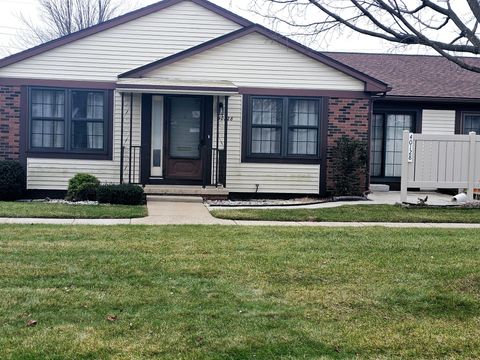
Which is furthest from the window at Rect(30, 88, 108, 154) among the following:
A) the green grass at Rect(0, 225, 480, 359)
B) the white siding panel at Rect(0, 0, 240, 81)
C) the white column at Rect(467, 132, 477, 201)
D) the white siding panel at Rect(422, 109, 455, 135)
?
the white siding panel at Rect(422, 109, 455, 135)

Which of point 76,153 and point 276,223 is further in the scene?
point 76,153

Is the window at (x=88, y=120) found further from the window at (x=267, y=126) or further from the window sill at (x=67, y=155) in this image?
the window at (x=267, y=126)

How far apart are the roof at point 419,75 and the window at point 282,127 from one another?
11.4ft

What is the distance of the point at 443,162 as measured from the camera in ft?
41.8

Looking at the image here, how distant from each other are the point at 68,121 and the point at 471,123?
11835mm

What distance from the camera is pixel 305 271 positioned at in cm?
632

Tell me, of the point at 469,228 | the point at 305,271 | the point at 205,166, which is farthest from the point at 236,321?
the point at 205,166

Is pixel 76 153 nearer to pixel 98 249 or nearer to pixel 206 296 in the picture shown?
pixel 98 249

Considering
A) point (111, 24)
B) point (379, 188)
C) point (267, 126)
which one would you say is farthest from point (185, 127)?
point (379, 188)

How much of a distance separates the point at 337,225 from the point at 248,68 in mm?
5677

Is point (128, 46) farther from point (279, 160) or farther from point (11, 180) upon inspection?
point (279, 160)

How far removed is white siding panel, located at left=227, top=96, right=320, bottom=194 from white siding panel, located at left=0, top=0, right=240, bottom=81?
8.18 feet

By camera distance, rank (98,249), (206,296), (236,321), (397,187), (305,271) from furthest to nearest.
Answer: (397,187) < (98,249) < (305,271) < (206,296) < (236,321)

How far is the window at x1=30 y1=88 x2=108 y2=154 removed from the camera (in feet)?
45.3
